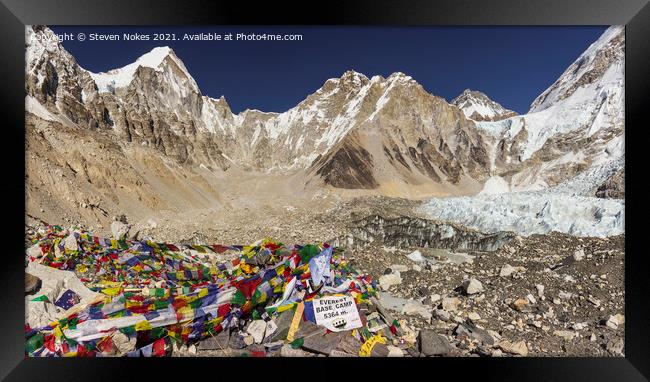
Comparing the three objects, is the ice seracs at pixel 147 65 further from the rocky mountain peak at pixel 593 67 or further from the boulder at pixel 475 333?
the rocky mountain peak at pixel 593 67

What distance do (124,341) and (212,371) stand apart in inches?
32.4

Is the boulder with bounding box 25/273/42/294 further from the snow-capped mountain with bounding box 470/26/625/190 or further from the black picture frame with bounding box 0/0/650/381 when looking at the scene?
the snow-capped mountain with bounding box 470/26/625/190

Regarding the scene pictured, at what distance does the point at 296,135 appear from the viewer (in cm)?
842

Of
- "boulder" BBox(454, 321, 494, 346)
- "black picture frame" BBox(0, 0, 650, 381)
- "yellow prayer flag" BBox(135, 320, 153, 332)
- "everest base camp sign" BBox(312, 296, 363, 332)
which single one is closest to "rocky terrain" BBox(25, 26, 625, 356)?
"boulder" BBox(454, 321, 494, 346)

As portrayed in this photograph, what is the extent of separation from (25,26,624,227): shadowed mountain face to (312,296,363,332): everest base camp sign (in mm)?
2796

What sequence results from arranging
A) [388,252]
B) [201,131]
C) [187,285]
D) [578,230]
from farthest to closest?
[201,131]
[388,252]
[578,230]
[187,285]

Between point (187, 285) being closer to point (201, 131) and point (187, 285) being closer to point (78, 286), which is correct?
point (78, 286)

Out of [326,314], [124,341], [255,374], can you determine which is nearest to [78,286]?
[124,341]

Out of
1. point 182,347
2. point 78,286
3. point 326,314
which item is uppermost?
point 78,286

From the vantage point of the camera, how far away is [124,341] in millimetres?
2793

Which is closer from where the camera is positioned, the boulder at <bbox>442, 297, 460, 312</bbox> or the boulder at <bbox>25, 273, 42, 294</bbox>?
the boulder at <bbox>25, 273, 42, 294</bbox>

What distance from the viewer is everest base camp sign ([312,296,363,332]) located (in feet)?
9.12
